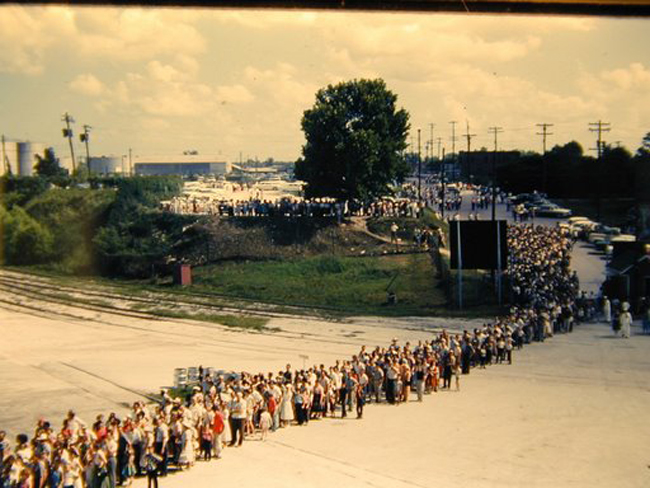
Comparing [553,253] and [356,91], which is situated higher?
[356,91]

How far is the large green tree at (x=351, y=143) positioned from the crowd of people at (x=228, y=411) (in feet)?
108

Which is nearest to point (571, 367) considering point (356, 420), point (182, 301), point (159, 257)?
point (356, 420)

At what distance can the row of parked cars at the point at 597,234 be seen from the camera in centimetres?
5928

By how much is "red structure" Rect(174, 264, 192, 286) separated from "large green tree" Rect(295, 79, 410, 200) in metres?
13.8

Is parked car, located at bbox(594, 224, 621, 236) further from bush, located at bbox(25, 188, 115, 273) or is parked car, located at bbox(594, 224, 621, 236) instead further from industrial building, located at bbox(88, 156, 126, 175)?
industrial building, located at bbox(88, 156, 126, 175)

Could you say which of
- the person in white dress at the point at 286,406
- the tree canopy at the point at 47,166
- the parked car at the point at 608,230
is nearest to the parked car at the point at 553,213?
the parked car at the point at 608,230

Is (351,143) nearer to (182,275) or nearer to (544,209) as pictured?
(182,275)

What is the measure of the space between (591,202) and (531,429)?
258 feet

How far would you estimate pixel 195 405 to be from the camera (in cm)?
1800

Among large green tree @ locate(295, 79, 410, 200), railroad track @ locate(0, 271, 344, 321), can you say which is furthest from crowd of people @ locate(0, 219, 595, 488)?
large green tree @ locate(295, 79, 410, 200)

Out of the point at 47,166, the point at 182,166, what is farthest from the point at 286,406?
the point at 182,166

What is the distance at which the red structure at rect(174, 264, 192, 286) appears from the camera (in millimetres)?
55844

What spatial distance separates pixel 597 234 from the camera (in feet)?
209

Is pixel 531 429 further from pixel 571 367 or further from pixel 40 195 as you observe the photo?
pixel 40 195
